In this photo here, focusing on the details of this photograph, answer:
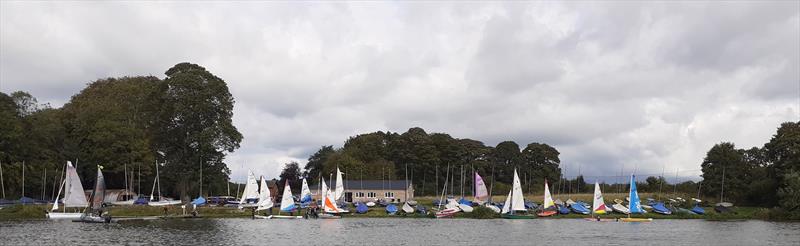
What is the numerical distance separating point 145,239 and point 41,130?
50.7 metres

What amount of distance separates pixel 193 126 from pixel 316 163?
68.2 m

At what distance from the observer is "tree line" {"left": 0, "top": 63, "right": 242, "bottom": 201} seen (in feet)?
290

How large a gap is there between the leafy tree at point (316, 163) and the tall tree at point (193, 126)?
57541mm

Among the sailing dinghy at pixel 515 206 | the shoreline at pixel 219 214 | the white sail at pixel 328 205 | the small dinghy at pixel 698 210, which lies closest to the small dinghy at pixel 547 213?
the shoreline at pixel 219 214

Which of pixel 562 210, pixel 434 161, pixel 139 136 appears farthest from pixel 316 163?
pixel 562 210

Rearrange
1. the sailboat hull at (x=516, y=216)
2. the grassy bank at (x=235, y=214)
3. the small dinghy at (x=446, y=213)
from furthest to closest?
the small dinghy at (x=446, y=213) < the sailboat hull at (x=516, y=216) < the grassy bank at (x=235, y=214)

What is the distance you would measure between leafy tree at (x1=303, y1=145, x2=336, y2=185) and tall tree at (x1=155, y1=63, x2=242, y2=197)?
189 ft

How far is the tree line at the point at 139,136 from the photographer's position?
88500mm

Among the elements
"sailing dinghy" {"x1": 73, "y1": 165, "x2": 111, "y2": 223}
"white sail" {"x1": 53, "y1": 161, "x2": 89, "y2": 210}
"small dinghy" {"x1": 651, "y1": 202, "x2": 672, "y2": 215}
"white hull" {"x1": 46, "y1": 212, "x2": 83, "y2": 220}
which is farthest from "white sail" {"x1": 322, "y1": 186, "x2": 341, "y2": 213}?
"small dinghy" {"x1": 651, "y1": 202, "x2": 672, "y2": 215}

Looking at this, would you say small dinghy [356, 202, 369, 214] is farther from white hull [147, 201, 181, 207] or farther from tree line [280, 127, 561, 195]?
Answer: tree line [280, 127, 561, 195]

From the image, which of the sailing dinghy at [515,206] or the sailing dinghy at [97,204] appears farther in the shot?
the sailing dinghy at [515,206]

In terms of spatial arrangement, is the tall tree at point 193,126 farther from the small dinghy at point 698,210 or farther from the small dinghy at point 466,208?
the small dinghy at point 698,210

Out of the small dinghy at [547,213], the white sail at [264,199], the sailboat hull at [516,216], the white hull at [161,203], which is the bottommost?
the sailboat hull at [516,216]

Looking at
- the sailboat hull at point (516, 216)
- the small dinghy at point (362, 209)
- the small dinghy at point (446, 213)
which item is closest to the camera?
the sailboat hull at point (516, 216)
